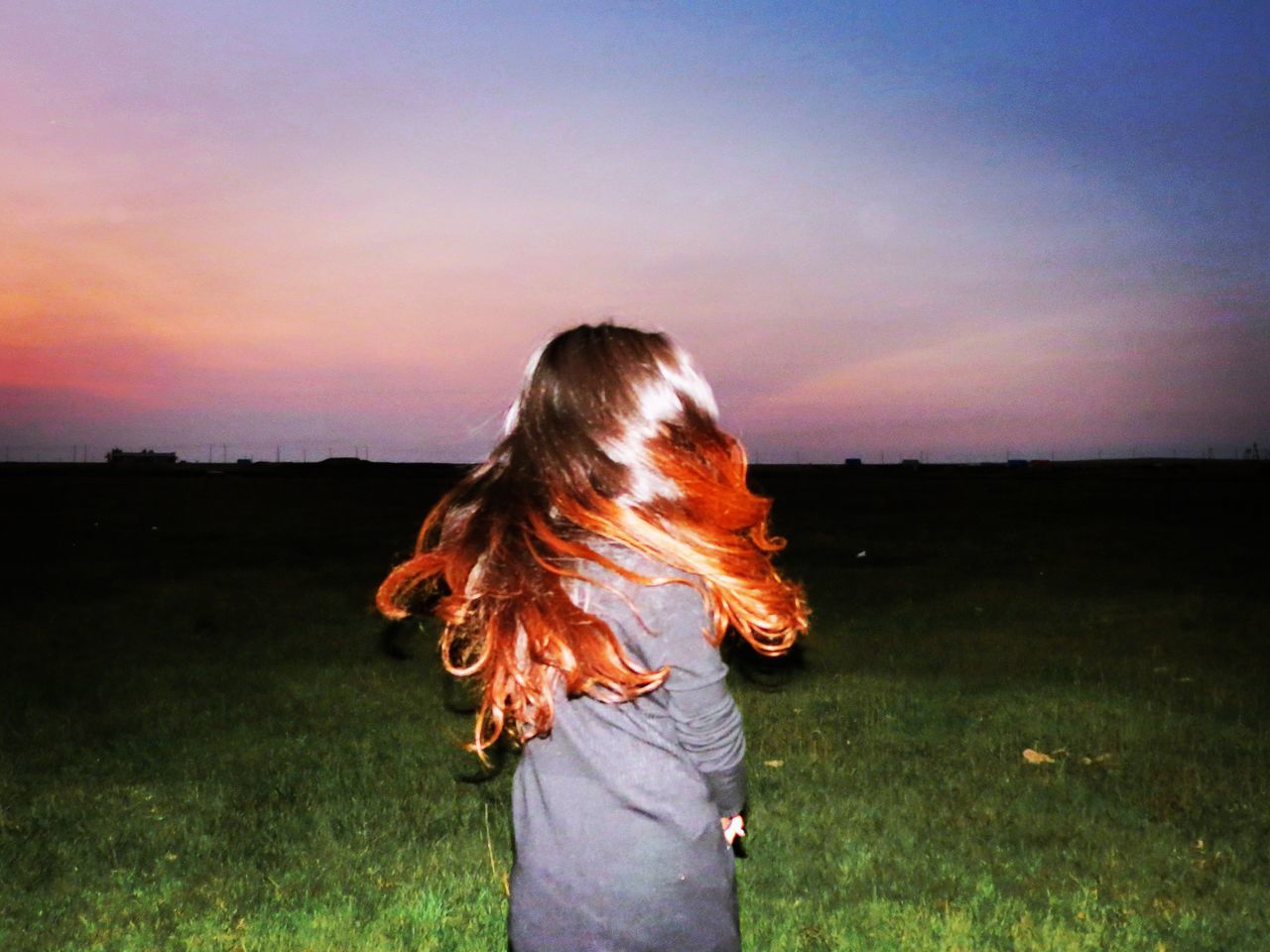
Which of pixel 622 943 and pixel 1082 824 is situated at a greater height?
→ pixel 622 943

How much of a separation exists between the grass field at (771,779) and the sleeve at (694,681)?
2797 mm

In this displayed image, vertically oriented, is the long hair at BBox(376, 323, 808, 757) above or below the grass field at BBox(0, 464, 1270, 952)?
above

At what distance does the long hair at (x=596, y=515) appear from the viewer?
2016 mm

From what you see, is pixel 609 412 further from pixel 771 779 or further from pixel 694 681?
pixel 771 779

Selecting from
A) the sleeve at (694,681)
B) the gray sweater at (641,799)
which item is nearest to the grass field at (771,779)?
the gray sweater at (641,799)

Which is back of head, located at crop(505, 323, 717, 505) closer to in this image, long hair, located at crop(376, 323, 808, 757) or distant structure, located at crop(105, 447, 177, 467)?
long hair, located at crop(376, 323, 808, 757)

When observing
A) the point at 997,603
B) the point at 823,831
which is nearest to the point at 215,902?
the point at 823,831

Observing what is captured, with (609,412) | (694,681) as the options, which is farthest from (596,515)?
(694,681)

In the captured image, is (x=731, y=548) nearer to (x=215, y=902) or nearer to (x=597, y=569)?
(x=597, y=569)

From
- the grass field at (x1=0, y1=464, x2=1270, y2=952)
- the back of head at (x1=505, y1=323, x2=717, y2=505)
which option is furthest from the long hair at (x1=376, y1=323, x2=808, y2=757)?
the grass field at (x1=0, y1=464, x2=1270, y2=952)

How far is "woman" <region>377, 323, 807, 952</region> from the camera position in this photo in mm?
1957

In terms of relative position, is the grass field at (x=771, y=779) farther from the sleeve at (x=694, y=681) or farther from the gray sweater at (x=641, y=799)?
the sleeve at (x=694, y=681)

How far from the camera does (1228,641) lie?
453 inches

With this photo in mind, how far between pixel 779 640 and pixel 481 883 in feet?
9.91
